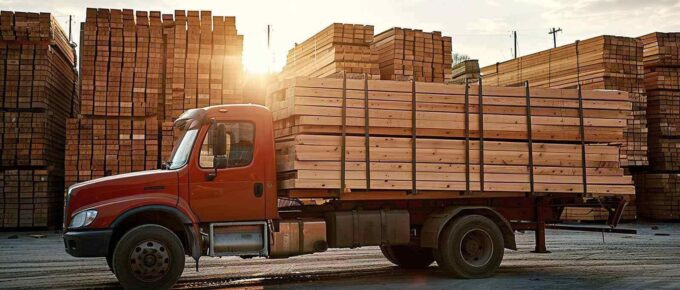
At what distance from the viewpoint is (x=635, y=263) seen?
1174 centimetres

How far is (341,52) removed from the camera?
46.3ft

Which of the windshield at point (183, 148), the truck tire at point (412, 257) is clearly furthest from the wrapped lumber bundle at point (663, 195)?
the windshield at point (183, 148)

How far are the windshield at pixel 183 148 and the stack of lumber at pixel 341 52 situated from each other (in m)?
5.29

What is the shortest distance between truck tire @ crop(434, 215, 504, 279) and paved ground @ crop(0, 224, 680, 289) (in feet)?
0.69

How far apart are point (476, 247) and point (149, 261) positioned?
472cm

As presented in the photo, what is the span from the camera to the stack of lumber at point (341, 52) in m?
14.1

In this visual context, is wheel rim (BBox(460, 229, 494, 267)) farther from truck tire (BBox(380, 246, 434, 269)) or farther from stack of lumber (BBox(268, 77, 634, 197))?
truck tire (BBox(380, 246, 434, 269))

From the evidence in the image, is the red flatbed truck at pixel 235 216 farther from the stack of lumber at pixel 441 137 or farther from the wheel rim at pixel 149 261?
the stack of lumber at pixel 441 137

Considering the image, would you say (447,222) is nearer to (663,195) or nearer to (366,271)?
(366,271)

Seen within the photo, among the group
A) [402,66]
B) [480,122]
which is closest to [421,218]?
[480,122]

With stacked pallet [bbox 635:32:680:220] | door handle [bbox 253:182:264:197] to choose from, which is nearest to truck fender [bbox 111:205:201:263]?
door handle [bbox 253:182:264:197]

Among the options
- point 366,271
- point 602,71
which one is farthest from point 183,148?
point 602,71

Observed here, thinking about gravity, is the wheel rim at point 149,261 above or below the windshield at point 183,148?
below

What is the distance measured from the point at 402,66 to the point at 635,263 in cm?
629
